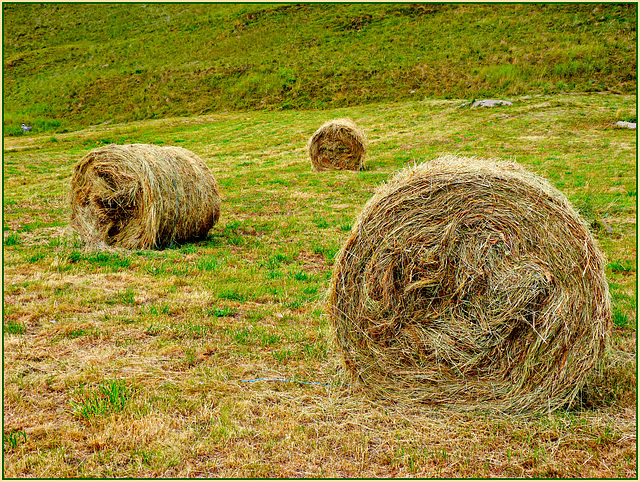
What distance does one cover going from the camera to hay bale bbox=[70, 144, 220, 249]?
9.26 m

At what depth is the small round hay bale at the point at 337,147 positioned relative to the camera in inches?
760

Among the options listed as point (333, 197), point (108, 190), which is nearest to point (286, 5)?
point (333, 197)

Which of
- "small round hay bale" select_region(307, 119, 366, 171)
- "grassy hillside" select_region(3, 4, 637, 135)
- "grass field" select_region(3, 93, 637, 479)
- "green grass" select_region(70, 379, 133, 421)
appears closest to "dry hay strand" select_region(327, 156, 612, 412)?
"grass field" select_region(3, 93, 637, 479)

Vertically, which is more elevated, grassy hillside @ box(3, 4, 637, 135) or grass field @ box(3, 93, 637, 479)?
grassy hillside @ box(3, 4, 637, 135)

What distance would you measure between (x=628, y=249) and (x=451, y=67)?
31065 mm

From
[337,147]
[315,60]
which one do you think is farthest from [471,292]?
[315,60]

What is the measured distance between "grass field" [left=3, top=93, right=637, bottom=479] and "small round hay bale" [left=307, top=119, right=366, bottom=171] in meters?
7.41

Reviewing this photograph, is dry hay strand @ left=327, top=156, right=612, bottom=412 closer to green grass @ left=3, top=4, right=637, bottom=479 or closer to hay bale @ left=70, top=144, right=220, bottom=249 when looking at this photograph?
green grass @ left=3, top=4, right=637, bottom=479

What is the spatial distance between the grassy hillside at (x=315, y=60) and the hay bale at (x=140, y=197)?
27.5 m

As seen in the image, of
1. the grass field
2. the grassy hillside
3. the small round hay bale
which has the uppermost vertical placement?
the grassy hillside

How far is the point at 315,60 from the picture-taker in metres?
43.1

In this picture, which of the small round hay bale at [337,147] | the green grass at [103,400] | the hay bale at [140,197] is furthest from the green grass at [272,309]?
the small round hay bale at [337,147]

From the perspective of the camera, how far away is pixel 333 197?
47.9 feet

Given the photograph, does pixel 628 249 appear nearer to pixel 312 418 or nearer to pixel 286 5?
pixel 312 418
